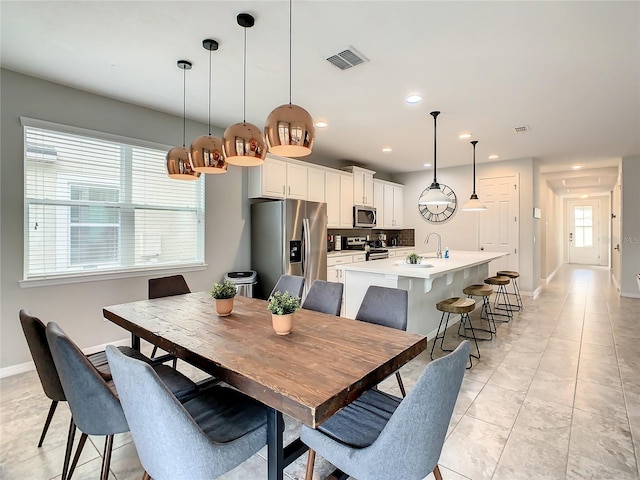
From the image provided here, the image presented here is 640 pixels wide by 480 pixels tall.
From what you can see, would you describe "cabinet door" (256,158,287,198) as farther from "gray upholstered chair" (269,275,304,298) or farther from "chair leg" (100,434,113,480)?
"chair leg" (100,434,113,480)

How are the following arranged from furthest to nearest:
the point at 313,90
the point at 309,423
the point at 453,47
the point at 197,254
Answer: the point at 197,254
the point at 313,90
the point at 453,47
the point at 309,423

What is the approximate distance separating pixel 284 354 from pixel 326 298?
1.11 metres

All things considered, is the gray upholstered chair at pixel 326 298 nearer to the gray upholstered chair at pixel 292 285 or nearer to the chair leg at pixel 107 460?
the gray upholstered chair at pixel 292 285

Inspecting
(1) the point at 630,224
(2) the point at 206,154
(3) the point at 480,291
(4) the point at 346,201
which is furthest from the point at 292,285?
(1) the point at 630,224

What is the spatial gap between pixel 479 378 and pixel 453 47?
8.82 ft

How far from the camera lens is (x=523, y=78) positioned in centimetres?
293

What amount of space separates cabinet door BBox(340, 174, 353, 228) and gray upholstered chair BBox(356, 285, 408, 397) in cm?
366

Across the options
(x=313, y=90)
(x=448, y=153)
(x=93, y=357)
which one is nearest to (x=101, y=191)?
(x=93, y=357)

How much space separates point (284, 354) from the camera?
152 centimetres

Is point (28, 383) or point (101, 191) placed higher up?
point (101, 191)

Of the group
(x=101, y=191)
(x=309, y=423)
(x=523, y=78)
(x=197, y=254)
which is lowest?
(x=309, y=423)

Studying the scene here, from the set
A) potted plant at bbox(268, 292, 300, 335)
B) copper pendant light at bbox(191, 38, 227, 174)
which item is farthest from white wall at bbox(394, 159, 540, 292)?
potted plant at bbox(268, 292, 300, 335)

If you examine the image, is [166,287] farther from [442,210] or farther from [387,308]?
[442,210]

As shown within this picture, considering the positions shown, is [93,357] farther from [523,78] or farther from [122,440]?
[523,78]
